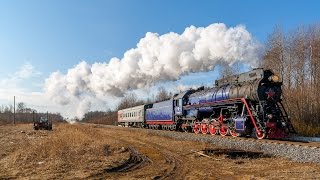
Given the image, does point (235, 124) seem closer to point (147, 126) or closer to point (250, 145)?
point (250, 145)

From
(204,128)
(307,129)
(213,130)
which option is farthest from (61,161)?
(307,129)

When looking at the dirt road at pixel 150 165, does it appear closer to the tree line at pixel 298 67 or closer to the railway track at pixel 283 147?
the railway track at pixel 283 147

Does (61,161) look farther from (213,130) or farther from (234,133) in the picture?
(213,130)

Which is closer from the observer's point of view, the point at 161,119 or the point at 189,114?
the point at 189,114

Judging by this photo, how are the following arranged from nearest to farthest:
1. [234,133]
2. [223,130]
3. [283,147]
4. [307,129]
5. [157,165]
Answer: [157,165] → [283,147] → [234,133] → [223,130] → [307,129]

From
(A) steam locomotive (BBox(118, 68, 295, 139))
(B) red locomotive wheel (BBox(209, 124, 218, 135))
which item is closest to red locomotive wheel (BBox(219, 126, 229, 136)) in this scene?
(A) steam locomotive (BBox(118, 68, 295, 139))

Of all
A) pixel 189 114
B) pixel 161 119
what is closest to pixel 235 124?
pixel 189 114

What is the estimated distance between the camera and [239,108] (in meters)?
24.9

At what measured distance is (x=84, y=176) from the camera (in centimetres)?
1177

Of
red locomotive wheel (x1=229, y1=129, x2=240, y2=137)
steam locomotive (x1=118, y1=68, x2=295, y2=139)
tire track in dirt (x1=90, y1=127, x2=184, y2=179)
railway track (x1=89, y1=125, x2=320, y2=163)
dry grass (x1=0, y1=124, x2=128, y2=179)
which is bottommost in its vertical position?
tire track in dirt (x1=90, y1=127, x2=184, y2=179)

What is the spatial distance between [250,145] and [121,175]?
8.48 metres

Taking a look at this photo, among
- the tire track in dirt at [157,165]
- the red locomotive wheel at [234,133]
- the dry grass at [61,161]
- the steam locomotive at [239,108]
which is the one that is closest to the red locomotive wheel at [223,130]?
the steam locomotive at [239,108]

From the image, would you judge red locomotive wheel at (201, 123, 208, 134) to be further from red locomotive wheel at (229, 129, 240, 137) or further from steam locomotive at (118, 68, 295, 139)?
red locomotive wheel at (229, 129, 240, 137)

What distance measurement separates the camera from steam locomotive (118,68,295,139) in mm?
22109
